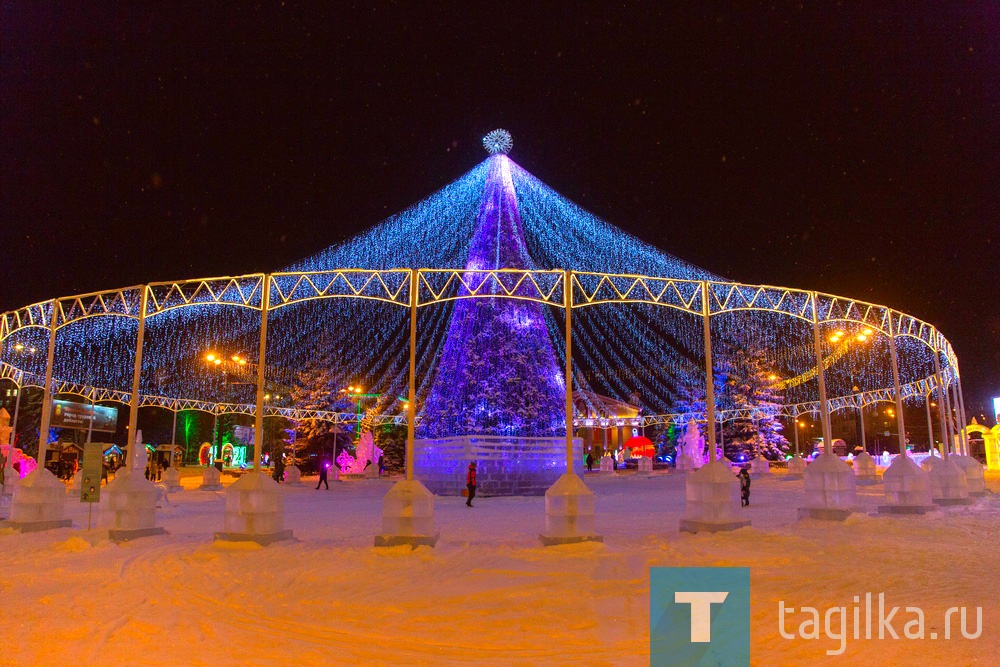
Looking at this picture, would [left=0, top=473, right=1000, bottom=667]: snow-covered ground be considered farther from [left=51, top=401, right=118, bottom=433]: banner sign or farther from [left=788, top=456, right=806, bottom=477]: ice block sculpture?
[left=51, top=401, right=118, bottom=433]: banner sign

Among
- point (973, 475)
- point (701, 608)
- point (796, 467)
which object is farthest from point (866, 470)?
point (701, 608)

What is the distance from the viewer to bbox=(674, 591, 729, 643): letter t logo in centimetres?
576

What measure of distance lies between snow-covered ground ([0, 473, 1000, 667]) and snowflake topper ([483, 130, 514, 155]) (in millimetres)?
16590

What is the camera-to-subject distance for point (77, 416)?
42.8 meters

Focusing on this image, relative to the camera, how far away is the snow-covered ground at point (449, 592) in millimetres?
5457

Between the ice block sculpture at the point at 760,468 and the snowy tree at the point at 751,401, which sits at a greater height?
the snowy tree at the point at 751,401

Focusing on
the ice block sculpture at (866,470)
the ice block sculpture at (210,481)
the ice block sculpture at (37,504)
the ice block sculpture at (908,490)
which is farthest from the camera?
the ice block sculpture at (210,481)

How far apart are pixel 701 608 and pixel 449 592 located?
103 inches

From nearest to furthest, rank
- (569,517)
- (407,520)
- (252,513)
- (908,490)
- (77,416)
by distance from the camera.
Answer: (407,520) → (569,517) → (252,513) → (908,490) → (77,416)

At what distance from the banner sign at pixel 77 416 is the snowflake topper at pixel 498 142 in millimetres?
26203

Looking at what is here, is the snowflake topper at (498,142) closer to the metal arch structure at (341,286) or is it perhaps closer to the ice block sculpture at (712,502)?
the metal arch structure at (341,286)

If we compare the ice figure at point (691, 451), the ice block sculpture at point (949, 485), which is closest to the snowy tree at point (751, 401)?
the ice figure at point (691, 451)

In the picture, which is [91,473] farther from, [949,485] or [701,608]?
[949,485]

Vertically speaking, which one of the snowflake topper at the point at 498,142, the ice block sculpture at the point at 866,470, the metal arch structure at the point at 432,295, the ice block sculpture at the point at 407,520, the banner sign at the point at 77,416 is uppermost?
the snowflake topper at the point at 498,142
